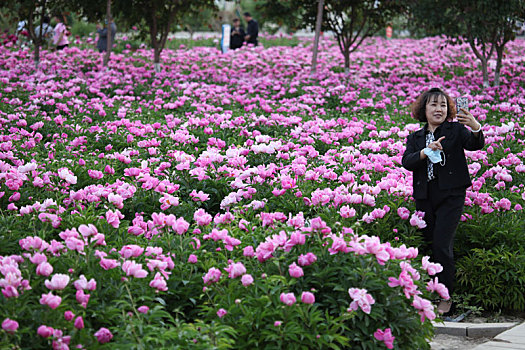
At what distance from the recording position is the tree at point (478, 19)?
12508 mm

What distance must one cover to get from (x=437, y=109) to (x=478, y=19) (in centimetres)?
869

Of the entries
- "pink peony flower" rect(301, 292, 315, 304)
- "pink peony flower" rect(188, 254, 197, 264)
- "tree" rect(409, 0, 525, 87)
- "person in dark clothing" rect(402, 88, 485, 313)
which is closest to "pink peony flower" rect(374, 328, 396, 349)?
"pink peony flower" rect(301, 292, 315, 304)

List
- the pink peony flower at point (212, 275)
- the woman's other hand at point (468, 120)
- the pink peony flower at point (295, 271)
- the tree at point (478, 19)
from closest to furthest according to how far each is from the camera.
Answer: the pink peony flower at point (295, 271)
the pink peony flower at point (212, 275)
the woman's other hand at point (468, 120)
the tree at point (478, 19)

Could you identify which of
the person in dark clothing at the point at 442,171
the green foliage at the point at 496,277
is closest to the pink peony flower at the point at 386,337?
the person in dark clothing at the point at 442,171

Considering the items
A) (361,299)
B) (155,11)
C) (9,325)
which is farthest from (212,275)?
(155,11)

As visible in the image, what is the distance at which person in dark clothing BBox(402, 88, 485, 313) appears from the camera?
15.7 ft

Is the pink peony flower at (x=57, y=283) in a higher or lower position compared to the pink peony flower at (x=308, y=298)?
higher

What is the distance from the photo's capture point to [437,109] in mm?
5000

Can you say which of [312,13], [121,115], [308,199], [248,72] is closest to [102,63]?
[248,72]

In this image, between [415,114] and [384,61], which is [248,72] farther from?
[415,114]

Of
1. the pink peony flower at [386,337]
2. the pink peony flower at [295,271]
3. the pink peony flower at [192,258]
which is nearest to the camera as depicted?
the pink peony flower at [386,337]

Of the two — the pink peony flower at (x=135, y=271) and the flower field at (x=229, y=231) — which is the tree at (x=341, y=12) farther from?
the pink peony flower at (x=135, y=271)

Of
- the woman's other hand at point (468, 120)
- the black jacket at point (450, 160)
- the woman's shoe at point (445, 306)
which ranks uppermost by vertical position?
the woman's other hand at point (468, 120)

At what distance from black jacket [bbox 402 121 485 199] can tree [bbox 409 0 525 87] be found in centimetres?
840
